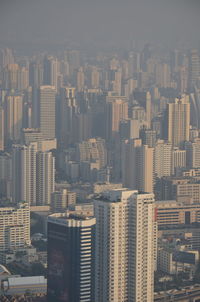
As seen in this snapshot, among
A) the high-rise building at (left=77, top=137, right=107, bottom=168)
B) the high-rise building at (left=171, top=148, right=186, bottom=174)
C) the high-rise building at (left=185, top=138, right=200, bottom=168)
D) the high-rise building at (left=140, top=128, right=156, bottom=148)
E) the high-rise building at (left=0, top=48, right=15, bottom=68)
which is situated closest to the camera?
the high-rise building at (left=171, top=148, right=186, bottom=174)

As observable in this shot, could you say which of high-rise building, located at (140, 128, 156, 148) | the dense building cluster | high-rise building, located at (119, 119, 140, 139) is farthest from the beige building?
high-rise building, located at (119, 119, 140, 139)

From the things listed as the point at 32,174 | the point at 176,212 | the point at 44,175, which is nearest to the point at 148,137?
the point at 44,175

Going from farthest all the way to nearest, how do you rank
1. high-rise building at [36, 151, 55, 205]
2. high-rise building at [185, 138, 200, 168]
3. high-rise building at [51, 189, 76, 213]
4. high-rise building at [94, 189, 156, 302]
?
high-rise building at [185, 138, 200, 168]
high-rise building at [36, 151, 55, 205]
high-rise building at [51, 189, 76, 213]
high-rise building at [94, 189, 156, 302]

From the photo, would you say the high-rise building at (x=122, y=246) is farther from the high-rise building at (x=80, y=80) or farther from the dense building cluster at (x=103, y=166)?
the high-rise building at (x=80, y=80)

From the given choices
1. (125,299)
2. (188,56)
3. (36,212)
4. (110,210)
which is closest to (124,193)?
(110,210)

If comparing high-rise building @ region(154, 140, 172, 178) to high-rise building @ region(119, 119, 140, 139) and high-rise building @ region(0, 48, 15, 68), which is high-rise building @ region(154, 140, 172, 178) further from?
high-rise building @ region(0, 48, 15, 68)

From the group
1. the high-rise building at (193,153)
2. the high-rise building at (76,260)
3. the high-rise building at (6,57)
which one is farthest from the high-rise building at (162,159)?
the high-rise building at (76,260)

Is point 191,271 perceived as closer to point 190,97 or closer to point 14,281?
point 14,281

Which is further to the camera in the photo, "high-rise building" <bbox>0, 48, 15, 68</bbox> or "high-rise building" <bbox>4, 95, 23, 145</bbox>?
"high-rise building" <bbox>4, 95, 23, 145</bbox>
